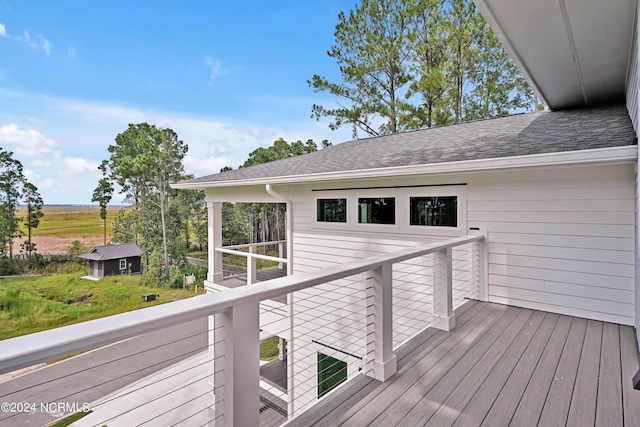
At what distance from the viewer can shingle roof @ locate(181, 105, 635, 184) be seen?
385 cm

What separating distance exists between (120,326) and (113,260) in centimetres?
2340

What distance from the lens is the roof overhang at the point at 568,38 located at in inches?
112

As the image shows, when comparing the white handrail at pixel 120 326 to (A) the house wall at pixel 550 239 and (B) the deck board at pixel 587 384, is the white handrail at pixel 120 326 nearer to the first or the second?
(A) the house wall at pixel 550 239

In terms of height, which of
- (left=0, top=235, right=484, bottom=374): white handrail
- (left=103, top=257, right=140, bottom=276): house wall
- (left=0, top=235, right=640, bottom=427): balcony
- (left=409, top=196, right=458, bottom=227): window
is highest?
(left=409, top=196, right=458, bottom=227): window

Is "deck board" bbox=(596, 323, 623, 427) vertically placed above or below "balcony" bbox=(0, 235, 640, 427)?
below

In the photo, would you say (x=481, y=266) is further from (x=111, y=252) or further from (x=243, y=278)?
(x=111, y=252)

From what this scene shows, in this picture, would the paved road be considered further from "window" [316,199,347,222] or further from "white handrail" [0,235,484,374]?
"white handrail" [0,235,484,374]

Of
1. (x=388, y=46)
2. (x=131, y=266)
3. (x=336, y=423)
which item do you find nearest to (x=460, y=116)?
(x=388, y=46)

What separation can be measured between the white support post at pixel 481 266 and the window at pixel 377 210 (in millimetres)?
1310

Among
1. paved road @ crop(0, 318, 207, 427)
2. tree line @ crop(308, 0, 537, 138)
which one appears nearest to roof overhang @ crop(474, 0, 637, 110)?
paved road @ crop(0, 318, 207, 427)

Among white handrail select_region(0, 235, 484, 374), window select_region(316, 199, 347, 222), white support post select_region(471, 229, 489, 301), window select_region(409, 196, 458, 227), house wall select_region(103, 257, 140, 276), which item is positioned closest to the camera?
white handrail select_region(0, 235, 484, 374)

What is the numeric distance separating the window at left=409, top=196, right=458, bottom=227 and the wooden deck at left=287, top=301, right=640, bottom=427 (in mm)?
1689

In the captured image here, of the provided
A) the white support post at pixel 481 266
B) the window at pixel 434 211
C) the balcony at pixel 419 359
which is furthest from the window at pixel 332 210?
the balcony at pixel 419 359

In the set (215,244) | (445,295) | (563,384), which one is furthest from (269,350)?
(563,384)
